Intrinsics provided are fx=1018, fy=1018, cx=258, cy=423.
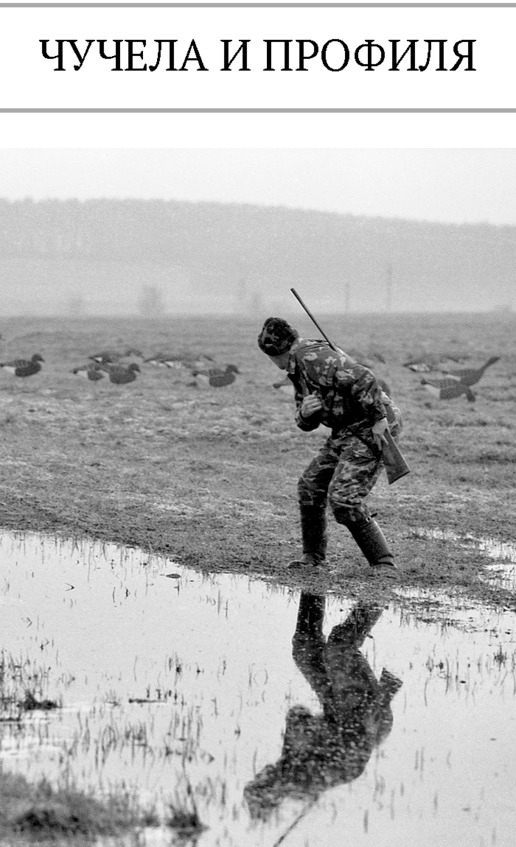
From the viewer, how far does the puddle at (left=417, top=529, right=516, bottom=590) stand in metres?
7.70

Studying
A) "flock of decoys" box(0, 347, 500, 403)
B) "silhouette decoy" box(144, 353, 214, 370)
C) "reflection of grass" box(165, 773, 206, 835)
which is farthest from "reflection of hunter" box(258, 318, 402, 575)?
"silhouette decoy" box(144, 353, 214, 370)

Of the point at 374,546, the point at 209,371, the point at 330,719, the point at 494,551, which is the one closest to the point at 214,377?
the point at 209,371

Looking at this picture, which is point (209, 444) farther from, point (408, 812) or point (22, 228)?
point (22, 228)

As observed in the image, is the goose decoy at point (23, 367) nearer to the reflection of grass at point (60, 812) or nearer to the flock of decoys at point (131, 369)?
the flock of decoys at point (131, 369)

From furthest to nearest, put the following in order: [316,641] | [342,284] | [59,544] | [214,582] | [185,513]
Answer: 1. [342,284]
2. [185,513]
3. [59,544]
4. [214,582]
5. [316,641]

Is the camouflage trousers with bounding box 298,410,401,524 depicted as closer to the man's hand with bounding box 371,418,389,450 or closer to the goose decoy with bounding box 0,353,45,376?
the man's hand with bounding box 371,418,389,450

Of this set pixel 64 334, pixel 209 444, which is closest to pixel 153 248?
pixel 64 334

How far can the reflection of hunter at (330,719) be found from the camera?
423 centimetres

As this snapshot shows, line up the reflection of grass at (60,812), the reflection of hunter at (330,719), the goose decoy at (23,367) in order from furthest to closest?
the goose decoy at (23,367), the reflection of hunter at (330,719), the reflection of grass at (60,812)

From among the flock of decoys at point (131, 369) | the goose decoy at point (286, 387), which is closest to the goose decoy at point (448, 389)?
the goose decoy at point (286, 387)

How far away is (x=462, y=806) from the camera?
411cm

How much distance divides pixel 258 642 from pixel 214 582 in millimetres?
1359

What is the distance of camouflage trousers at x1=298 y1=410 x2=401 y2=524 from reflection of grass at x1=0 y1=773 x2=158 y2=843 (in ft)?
11.4

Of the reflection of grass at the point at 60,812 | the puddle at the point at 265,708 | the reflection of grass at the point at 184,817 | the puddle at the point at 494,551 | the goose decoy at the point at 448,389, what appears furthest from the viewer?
the goose decoy at the point at 448,389
